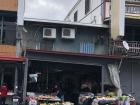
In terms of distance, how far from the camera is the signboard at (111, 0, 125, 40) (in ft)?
97.0

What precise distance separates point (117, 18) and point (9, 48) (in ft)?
23.3

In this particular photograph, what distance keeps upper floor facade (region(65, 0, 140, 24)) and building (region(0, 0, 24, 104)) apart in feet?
20.1

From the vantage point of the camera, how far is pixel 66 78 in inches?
1207

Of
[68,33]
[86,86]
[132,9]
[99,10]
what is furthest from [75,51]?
[132,9]

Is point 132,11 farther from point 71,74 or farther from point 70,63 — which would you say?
point 70,63

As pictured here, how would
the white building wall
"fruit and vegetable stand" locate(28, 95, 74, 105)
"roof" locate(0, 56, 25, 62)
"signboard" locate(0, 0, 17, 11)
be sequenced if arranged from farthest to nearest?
the white building wall → "signboard" locate(0, 0, 17, 11) → "roof" locate(0, 56, 25, 62) → "fruit and vegetable stand" locate(28, 95, 74, 105)

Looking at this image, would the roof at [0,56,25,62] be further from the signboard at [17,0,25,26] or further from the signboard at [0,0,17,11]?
the signboard at [0,0,17,11]

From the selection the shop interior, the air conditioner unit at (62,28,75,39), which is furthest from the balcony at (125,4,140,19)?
the shop interior

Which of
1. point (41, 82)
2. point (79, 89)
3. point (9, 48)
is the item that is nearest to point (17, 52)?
point (9, 48)

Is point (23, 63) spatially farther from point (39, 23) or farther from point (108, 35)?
point (108, 35)

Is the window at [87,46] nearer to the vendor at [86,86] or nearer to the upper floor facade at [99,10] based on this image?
the upper floor facade at [99,10]

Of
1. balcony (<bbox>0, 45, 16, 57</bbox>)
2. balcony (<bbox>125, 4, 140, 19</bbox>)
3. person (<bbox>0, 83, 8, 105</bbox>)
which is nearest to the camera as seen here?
person (<bbox>0, 83, 8, 105</bbox>)

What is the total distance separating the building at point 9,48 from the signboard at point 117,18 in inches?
248

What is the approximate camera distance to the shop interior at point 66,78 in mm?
29172
